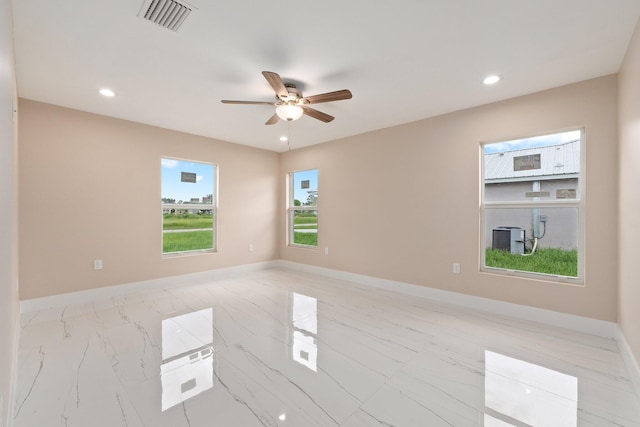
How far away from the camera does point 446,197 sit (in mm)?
3732

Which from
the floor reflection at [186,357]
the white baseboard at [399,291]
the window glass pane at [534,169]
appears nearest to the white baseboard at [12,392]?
the white baseboard at [399,291]

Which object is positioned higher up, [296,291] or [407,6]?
[407,6]

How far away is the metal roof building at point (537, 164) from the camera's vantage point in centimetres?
296

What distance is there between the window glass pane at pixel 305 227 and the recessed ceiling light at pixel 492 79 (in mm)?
3500

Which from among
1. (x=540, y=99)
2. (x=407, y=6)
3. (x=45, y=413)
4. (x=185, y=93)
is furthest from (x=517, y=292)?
(x=185, y=93)

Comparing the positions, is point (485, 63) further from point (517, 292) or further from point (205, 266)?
point (205, 266)

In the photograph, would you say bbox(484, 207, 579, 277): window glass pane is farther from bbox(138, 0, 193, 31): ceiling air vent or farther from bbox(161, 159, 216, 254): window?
bbox(161, 159, 216, 254): window

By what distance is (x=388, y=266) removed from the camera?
170 inches

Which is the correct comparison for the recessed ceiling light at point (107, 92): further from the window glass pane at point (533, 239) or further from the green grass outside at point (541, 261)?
the green grass outside at point (541, 261)

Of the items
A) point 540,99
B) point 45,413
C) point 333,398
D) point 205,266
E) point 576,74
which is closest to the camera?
point 45,413

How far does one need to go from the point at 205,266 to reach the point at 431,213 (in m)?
3.94

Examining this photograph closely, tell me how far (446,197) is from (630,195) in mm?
1723

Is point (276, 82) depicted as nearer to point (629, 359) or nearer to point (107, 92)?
point (107, 92)

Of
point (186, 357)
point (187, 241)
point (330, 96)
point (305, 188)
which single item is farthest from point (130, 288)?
point (330, 96)
